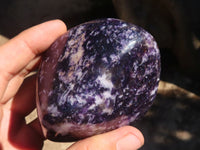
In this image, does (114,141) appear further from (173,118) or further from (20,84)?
(173,118)

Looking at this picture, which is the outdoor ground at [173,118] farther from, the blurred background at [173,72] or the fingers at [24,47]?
the fingers at [24,47]

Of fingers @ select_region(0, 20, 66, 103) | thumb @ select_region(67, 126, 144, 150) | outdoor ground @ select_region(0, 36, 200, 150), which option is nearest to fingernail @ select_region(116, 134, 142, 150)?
thumb @ select_region(67, 126, 144, 150)

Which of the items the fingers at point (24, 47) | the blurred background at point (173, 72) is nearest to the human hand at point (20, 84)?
the fingers at point (24, 47)

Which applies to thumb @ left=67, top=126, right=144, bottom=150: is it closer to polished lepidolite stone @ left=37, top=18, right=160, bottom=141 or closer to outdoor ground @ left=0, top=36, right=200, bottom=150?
polished lepidolite stone @ left=37, top=18, right=160, bottom=141

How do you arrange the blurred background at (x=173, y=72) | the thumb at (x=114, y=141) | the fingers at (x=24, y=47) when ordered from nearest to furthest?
the thumb at (x=114, y=141) → the fingers at (x=24, y=47) → the blurred background at (x=173, y=72)

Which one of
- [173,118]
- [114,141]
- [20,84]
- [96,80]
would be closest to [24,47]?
[20,84]

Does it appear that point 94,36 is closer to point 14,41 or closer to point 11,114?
point 14,41

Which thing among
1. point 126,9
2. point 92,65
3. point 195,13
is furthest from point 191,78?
point 92,65
